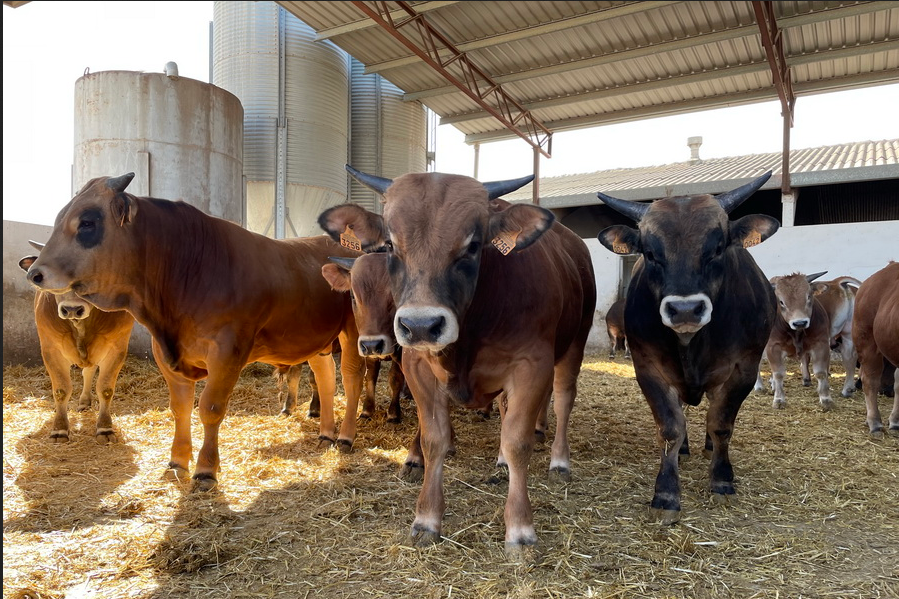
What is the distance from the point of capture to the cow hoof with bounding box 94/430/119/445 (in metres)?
5.75

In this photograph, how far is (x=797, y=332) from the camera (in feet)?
28.7

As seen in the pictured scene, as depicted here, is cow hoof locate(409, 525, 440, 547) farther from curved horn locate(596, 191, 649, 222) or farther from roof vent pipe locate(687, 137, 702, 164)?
roof vent pipe locate(687, 137, 702, 164)

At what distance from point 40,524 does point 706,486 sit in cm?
432

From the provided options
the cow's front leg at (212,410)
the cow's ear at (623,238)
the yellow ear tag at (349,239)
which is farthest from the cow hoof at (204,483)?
the cow's ear at (623,238)

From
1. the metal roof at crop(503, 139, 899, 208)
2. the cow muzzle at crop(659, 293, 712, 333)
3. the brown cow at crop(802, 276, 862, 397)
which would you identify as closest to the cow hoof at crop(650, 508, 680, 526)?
the cow muzzle at crop(659, 293, 712, 333)

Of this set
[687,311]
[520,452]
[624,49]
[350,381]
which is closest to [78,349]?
[350,381]

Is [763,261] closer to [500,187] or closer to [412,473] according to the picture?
[412,473]

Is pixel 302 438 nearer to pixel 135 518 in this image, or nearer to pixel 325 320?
pixel 325 320

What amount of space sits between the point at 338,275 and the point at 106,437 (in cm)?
280

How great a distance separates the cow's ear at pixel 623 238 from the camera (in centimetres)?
436

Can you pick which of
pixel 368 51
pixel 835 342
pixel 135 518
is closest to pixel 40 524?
pixel 135 518

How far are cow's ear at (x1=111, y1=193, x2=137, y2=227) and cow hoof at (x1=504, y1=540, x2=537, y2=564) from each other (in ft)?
10.8

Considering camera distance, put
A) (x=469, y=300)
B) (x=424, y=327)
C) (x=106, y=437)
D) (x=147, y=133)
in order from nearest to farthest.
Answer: (x=424, y=327) < (x=469, y=300) < (x=106, y=437) < (x=147, y=133)

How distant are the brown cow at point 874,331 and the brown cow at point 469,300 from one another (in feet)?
13.2
